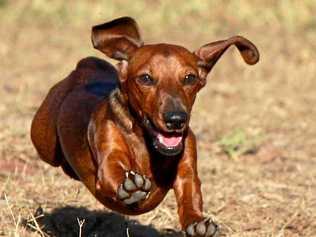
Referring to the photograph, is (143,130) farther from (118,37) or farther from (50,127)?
(50,127)

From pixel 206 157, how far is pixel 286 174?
0.82 m

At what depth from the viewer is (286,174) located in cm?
975

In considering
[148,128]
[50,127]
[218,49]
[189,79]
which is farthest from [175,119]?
[50,127]

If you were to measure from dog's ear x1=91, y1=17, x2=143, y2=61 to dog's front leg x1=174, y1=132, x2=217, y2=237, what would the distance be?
2.22 ft

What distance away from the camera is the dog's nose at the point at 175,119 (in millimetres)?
5641

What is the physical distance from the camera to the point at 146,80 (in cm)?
597

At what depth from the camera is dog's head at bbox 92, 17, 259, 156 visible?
18.9 ft

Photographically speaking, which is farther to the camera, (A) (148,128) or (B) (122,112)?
(B) (122,112)

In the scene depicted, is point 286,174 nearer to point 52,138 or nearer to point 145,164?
point 52,138

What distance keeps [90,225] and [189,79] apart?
1.97 m

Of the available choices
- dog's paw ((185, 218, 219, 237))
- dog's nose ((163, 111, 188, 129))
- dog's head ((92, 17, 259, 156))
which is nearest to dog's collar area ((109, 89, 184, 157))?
dog's head ((92, 17, 259, 156))

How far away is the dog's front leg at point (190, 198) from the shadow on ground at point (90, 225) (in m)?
1.42

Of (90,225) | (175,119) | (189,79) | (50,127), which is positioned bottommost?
(90,225)

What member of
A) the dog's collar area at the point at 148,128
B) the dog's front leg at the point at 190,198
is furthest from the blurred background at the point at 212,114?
the dog's front leg at the point at 190,198
